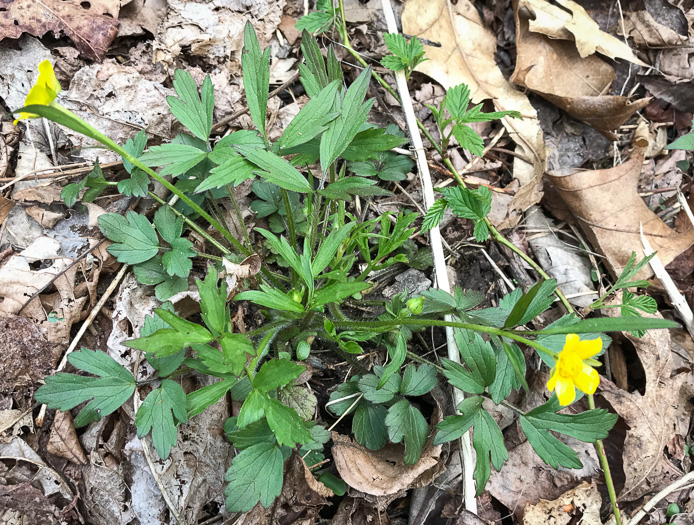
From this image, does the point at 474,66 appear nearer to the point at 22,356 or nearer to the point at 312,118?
the point at 312,118

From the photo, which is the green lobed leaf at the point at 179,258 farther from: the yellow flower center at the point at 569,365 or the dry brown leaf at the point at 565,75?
the dry brown leaf at the point at 565,75

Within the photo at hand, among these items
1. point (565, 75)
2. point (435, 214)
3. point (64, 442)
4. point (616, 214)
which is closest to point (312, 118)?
point (435, 214)

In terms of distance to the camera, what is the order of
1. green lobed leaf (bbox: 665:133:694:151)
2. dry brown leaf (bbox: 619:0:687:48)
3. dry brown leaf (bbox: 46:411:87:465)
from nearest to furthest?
dry brown leaf (bbox: 46:411:87:465) < green lobed leaf (bbox: 665:133:694:151) < dry brown leaf (bbox: 619:0:687:48)

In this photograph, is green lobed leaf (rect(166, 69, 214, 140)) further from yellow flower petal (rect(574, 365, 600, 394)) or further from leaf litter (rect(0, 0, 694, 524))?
yellow flower petal (rect(574, 365, 600, 394))

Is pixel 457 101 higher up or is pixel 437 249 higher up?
pixel 457 101

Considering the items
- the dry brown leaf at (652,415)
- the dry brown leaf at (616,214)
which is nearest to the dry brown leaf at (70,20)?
the dry brown leaf at (616,214)

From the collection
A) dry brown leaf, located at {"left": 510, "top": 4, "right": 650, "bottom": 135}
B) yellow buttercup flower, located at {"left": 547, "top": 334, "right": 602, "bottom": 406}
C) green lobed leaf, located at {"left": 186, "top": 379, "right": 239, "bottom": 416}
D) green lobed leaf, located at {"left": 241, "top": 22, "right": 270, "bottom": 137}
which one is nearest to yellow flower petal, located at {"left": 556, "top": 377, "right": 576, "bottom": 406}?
yellow buttercup flower, located at {"left": 547, "top": 334, "right": 602, "bottom": 406}

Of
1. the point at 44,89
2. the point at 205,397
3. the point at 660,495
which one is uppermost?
the point at 44,89
